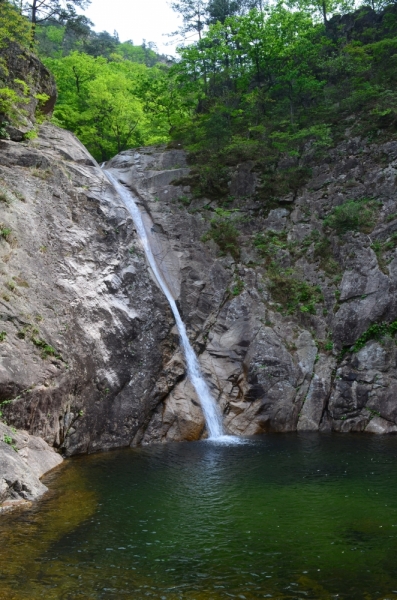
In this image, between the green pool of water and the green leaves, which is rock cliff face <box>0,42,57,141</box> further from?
the green pool of water

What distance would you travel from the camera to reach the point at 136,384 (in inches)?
731

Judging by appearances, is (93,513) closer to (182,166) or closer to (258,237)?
(258,237)

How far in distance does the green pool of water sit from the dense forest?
17896 millimetres

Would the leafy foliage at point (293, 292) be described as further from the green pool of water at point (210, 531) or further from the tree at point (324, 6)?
the tree at point (324, 6)

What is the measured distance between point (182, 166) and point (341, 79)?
11.9m

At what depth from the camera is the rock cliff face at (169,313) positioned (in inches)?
650

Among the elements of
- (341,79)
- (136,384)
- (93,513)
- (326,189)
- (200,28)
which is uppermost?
(200,28)

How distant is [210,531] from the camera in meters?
9.65

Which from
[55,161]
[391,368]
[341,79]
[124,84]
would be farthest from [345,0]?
[391,368]

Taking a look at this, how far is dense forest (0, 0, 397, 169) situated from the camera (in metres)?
28.0

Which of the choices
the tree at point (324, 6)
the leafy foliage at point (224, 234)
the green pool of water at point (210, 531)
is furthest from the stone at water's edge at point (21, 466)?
the tree at point (324, 6)

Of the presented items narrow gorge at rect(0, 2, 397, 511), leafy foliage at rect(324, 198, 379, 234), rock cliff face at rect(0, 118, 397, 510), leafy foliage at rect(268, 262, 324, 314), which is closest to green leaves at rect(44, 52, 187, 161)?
narrow gorge at rect(0, 2, 397, 511)

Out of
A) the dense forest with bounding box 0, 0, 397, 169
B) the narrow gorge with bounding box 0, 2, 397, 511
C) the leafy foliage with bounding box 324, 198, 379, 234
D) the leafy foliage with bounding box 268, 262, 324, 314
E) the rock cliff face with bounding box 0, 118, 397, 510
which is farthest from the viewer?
the dense forest with bounding box 0, 0, 397, 169

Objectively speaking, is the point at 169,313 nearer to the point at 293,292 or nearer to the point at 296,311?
the point at 296,311
